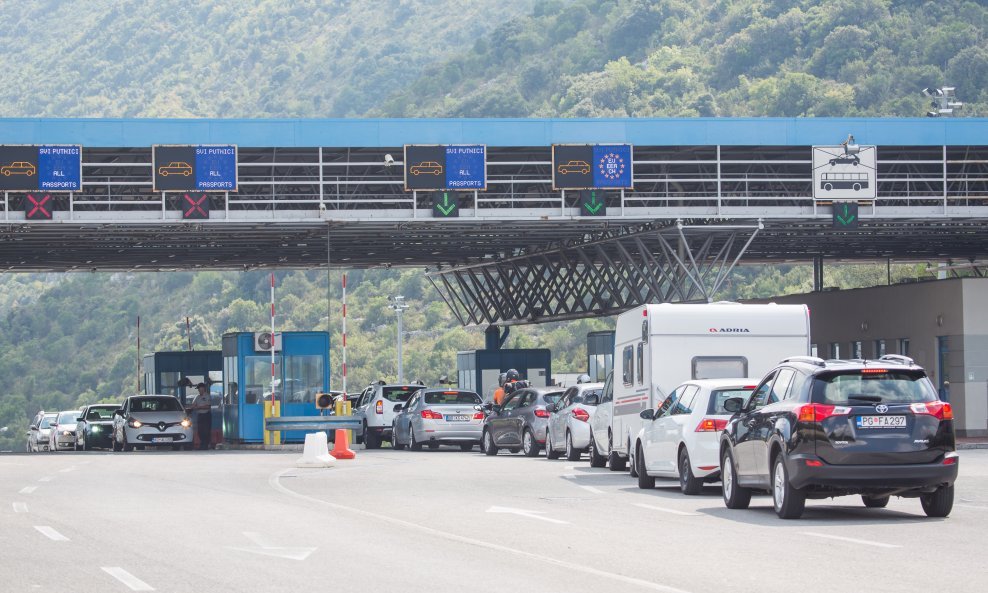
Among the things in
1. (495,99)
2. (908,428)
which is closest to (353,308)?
(495,99)

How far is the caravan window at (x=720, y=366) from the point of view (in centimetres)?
2361

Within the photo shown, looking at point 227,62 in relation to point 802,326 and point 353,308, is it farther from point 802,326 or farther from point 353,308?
point 802,326

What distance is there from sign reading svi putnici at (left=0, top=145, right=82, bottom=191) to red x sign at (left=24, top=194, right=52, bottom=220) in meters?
0.46

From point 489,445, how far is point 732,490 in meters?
16.3

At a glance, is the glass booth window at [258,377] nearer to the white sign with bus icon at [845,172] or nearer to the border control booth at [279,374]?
the border control booth at [279,374]

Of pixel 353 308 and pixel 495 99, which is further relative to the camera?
pixel 495 99

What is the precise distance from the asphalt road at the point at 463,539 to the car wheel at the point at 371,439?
14904 millimetres

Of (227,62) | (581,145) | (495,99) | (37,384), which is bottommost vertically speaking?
(37,384)

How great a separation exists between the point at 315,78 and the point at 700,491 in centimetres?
17377

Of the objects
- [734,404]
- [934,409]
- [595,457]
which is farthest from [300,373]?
[934,409]

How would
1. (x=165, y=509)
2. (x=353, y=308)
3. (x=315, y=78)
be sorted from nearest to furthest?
(x=165, y=509), (x=353, y=308), (x=315, y=78)

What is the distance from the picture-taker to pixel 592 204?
43031mm

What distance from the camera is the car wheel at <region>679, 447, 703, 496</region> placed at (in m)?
20.0

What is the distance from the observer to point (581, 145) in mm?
42750
